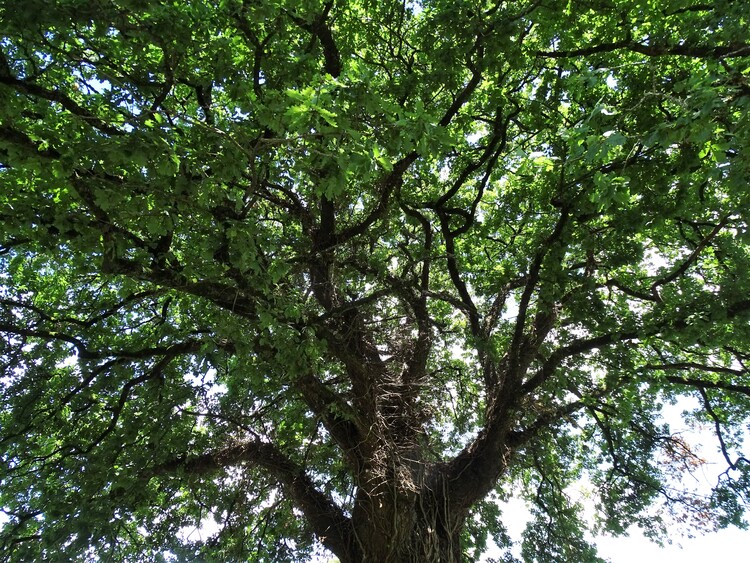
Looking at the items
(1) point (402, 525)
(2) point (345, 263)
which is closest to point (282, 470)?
→ (1) point (402, 525)

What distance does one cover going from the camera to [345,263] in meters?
5.80

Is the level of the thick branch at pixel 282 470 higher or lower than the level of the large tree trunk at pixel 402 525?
higher

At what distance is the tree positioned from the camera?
3.24 metres

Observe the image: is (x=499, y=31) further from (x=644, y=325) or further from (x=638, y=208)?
(x=644, y=325)

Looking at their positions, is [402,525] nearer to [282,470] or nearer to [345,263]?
[282,470]

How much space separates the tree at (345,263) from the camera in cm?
324

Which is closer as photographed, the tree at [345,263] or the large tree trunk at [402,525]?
the tree at [345,263]

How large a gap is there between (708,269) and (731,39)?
5.04 meters

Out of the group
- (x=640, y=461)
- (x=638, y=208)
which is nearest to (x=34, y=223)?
(x=638, y=208)

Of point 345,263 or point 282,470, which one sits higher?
point 345,263

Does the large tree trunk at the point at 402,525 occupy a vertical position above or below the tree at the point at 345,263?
below

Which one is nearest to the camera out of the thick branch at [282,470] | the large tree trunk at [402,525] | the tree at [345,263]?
the tree at [345,263]

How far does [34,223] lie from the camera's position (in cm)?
343

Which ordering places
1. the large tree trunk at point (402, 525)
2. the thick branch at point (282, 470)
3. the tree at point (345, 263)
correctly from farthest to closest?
the thick branch at point (282, 470)
the large tree trunk at point (402, 525)
the tree at point (345, 263)
